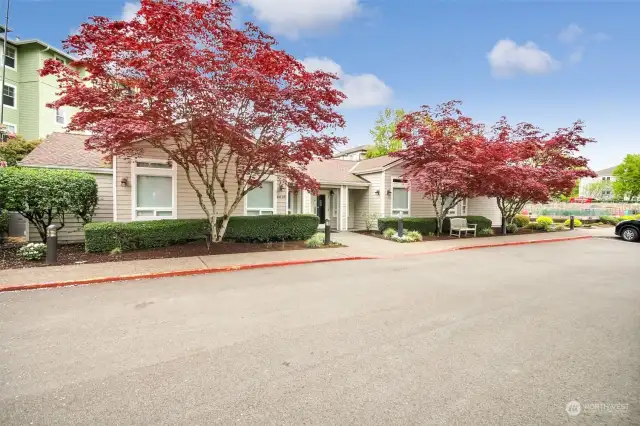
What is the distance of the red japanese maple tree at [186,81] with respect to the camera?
7598 mm

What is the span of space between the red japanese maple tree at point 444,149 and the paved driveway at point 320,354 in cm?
753

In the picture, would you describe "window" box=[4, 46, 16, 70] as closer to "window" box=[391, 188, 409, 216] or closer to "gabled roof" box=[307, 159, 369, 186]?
"gabled roof" box=[307, 159, 369, 186]

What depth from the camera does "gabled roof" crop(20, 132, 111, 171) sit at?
10945mm

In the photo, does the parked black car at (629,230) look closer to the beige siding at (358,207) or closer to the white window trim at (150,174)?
the beige siding at (358,207)

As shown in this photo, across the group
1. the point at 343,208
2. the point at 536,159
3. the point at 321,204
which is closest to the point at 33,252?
the point at 321,204

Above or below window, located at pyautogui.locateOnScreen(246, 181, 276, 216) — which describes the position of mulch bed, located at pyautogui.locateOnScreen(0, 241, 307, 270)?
below

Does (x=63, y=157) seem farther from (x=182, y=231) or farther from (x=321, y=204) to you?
(x=321, y=204)

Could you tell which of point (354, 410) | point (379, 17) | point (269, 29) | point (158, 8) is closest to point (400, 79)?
point (379, 17)

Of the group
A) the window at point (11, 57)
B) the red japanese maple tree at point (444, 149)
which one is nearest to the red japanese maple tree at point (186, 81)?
the red japanese maple tree at point (444, 149)

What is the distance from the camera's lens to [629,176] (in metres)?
54.9

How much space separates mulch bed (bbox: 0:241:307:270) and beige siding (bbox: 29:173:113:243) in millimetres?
776

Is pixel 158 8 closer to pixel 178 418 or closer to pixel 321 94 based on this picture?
pixel 321 94

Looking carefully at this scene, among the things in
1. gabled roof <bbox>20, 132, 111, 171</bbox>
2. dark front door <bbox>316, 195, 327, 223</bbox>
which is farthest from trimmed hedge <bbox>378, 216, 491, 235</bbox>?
gabled roof <bbox>20, 132, 111, 171</bbox>

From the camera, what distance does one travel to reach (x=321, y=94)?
878cm
